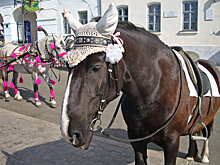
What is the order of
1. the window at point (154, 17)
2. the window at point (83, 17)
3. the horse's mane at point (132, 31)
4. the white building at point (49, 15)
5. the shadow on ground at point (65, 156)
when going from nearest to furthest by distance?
1. the horse's mane at point (132, 31)
2. the shadow on ground at point (65, 156)
3. the window at point (154, 17)
4. the white building at point (49, 15)
5. the window at point (83, 17)

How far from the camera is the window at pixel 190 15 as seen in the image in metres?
12.0

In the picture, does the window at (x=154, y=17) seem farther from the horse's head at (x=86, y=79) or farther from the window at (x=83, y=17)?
the horse's head at (x=86, y=79)

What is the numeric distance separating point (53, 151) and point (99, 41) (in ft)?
9.13

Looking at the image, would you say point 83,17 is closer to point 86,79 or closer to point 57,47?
point 57,47

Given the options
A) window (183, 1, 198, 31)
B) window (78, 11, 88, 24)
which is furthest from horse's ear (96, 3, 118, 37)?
window (78, 11, 88, 24)

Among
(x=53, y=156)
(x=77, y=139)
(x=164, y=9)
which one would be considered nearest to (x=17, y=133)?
(x=53, y=156)

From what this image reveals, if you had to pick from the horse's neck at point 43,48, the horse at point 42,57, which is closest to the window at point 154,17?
the horse at point 42,57

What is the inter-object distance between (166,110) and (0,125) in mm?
4419

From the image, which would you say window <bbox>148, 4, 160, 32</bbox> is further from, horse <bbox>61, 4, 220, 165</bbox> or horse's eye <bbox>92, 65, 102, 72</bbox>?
horse's eye <bbox>92, 65, 102, 72</bbox>

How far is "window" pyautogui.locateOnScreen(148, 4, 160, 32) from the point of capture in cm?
1286

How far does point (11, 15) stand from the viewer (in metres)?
18.0

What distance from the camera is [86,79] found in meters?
1.57

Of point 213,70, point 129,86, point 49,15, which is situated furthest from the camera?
point 49,15

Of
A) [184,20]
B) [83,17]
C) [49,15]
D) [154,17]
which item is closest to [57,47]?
[154,17]
